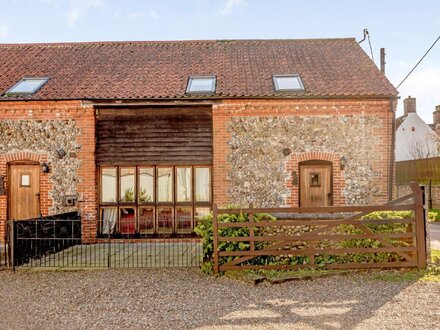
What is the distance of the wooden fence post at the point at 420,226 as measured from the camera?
7738 millimetres

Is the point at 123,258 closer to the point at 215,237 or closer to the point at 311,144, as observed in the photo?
the point at 215,237

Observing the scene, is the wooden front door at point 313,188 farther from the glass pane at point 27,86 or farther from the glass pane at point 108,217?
the glass pane at point 27,86

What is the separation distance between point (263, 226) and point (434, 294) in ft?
10.0

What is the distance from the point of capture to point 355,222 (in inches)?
312

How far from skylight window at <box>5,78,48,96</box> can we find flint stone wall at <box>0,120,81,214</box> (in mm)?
946

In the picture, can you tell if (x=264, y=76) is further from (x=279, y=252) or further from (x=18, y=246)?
(x=18, y=246)

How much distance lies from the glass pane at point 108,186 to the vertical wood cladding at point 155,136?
308 mm

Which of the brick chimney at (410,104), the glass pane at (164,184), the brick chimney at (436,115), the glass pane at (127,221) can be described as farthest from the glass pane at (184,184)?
the brick chimney at (436,115)

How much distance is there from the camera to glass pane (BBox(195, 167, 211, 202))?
12203 mm

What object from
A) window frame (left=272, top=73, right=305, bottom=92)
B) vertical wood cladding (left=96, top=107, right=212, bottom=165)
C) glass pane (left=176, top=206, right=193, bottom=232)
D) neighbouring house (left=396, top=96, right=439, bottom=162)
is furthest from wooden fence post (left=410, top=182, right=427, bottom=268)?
neighbouring house (left=396, top=96, right=439, bottom=162)

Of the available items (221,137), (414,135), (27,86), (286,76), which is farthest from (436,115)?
(27,86)

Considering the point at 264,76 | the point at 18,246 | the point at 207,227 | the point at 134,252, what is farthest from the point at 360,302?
the point at 264,76

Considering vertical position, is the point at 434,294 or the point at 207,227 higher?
the point at 207,227

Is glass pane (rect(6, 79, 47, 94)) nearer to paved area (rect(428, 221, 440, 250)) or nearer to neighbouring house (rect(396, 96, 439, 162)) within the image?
paved area (rect(428, 221, 440, 250))
